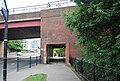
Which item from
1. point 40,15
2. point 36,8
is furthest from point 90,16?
point 36,8

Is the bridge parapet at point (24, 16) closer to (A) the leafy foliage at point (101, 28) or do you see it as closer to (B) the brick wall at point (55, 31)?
(B) the brick wall at point (55, 31)

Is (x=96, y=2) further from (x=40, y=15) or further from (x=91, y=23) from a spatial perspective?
(x=40, y=15)

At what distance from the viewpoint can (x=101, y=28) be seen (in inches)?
427

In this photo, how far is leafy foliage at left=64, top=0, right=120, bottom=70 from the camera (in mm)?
9451

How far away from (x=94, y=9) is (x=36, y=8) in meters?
26.5

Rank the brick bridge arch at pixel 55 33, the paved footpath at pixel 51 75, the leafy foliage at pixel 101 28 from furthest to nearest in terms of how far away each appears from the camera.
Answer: the brick bridge arch at pixel 55 33 < the paved footpath at pixel 51 75 < the leafy foliage at pixel 101 28

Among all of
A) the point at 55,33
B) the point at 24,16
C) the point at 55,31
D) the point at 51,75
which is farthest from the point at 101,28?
the point at 24,16

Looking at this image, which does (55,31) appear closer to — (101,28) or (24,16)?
(24,16)

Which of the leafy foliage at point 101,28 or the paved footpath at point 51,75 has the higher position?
the leafy foliage at point 101,28

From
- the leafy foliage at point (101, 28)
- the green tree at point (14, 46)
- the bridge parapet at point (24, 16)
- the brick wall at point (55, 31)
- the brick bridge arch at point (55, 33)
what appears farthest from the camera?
the green tree at point (14, 46)

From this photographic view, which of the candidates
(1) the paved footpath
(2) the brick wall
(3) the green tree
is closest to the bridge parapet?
(2) the brick wall

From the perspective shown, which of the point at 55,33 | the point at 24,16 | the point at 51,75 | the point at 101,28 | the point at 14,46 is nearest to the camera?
the point at 101,28

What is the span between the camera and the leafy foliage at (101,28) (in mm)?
9451

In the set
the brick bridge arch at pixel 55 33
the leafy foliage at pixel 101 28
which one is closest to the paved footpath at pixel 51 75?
the leafy foliage at pixel 101 28
